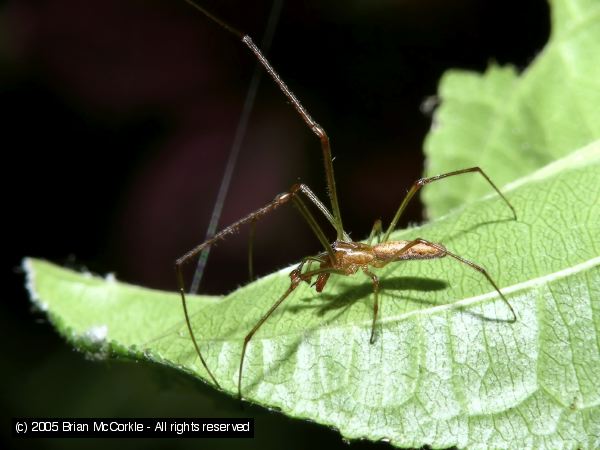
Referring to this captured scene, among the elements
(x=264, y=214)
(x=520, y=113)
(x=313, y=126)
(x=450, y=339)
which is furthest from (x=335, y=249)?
(x=520, y=113)

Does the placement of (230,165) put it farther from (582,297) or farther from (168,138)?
(582,297)

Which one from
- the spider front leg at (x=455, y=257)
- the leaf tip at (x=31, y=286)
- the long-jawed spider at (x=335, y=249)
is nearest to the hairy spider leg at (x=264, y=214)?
the long-jawed spider at (x=335, y=249)

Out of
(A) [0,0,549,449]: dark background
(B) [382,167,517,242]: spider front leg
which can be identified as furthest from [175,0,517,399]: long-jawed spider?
(A) [0,0,549,449]: dark background

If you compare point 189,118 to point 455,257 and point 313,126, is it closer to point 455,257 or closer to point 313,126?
point 313,126

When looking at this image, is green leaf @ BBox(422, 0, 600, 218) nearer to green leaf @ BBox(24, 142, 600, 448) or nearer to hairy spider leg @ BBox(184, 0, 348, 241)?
green leaf @ BBox(24, 142, 600, 448)

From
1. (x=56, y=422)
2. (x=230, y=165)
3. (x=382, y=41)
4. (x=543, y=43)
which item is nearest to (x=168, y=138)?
(x=230, y=165)
